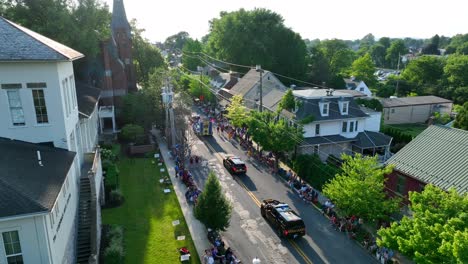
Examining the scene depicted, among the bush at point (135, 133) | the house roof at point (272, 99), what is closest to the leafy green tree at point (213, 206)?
the bush at point (135, 133)

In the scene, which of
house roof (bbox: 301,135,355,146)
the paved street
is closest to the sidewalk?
the paved street

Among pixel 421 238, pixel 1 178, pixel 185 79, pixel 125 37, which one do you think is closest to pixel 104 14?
pixel 125 37

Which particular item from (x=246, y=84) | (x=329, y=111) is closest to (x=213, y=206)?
(x=329, y=111)

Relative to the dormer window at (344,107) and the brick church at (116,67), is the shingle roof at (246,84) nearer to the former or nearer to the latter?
the brick church at (116,67)

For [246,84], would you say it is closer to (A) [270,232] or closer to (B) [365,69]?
(A) [270,232]

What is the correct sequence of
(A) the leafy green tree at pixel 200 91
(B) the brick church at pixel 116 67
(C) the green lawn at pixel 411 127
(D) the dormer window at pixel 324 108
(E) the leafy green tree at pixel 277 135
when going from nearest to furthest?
1. (E) the leafy green tree at pixel 277 135
2. (D) the dormer window at pixel 324 108
3. (B) the brick church at pixel 116 67
4. (C) the green lawn at pixel 411 127
5. (A) the leafy green tree at pixel 200 91

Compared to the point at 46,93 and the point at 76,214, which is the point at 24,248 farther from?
the point at 46,93
